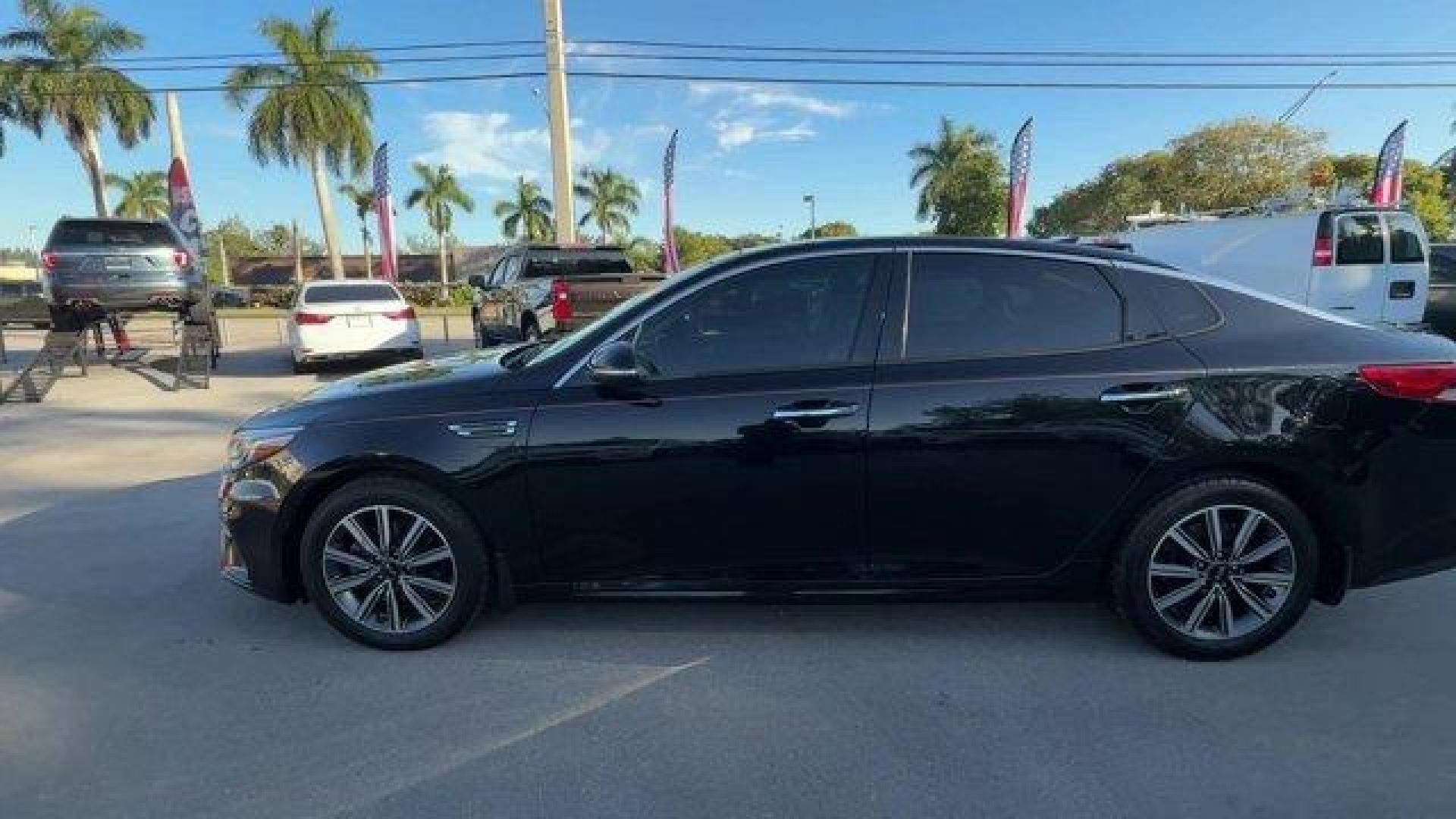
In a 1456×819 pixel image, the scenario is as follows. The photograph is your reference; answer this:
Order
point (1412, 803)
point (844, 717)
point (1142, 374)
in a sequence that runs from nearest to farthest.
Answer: point (1412, 803), point (844, 717), point (1142, 374)

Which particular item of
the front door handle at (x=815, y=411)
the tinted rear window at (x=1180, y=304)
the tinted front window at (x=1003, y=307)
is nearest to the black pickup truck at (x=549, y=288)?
the tinted front window at (x=1003, y=307)

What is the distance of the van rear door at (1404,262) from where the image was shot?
39.2 ft

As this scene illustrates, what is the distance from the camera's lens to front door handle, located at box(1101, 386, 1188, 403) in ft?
11.1

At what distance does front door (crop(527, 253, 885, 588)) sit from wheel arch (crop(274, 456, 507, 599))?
269 millimetres

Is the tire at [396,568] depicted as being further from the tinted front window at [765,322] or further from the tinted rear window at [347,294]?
the tinted rear window at [347,294]

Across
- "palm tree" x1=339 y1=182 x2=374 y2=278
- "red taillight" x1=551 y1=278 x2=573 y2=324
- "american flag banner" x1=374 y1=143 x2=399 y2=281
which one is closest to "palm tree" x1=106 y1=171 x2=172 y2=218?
"palm tree" x1=339 y1=182 x2=374 y2=278

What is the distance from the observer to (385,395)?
12.1 feet

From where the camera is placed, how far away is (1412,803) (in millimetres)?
2621

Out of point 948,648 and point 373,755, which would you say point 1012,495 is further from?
point 373,755

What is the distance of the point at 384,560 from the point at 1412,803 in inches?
141

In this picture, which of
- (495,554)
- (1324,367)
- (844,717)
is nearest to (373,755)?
(495,554)

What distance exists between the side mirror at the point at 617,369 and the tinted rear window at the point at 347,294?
36.9 feet

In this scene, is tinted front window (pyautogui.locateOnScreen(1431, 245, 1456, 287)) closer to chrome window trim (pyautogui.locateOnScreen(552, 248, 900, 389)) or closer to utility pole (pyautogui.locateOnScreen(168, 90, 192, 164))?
chrome window trim (pyautogui.locateOnScreen(552, 248, 900, 389))

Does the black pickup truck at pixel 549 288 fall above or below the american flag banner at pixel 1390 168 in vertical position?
below
